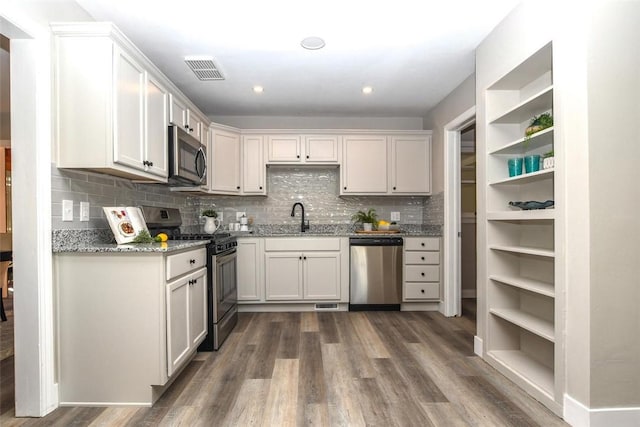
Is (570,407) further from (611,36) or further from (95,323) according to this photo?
(95,323)

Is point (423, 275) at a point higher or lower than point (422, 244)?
lower

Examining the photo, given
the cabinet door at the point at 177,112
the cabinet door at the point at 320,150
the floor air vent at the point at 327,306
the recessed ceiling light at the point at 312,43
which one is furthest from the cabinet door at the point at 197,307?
the cabinet door at the point at 320,150

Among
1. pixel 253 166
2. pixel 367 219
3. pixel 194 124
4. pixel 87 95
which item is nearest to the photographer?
pixel 87 95

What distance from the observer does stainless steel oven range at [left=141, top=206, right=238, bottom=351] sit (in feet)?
9.12

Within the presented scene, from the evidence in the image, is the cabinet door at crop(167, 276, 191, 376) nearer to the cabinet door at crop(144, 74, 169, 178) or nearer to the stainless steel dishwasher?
the cabinet door at crop(144, 74, 169, 178)

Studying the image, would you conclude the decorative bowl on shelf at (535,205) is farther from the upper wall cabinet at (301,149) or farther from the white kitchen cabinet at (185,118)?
the white kitchen cabinet at (185,118)

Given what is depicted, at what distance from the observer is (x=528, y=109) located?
2.27 metres

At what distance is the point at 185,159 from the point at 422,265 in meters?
2.75

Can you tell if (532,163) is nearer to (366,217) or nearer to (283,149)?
(366,217)

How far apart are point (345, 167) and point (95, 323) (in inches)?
119

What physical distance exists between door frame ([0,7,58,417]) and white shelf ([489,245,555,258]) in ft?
9.02

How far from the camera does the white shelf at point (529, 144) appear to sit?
202 cm

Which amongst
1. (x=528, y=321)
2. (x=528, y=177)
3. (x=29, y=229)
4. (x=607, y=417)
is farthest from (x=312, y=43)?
(x=607, y=417)

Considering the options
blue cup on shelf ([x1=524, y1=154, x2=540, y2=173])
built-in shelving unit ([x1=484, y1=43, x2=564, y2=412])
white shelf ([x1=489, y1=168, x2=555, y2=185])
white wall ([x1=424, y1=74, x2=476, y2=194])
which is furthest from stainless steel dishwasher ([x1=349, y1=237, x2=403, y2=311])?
blue cup on shelf ([x1=524, y1=154, x2=540, y2=173])
